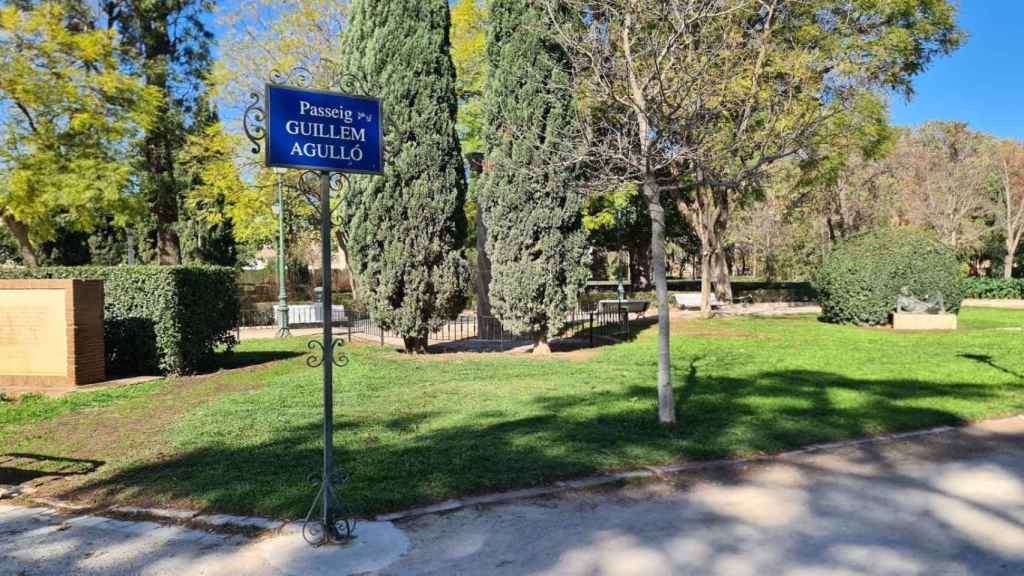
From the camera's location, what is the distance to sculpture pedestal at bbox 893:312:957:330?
17.2m

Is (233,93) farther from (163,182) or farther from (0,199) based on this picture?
(0,199)

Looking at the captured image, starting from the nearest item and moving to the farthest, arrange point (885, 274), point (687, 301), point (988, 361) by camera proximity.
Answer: point (988, 361) → point (885, 274) → point (687, 301)

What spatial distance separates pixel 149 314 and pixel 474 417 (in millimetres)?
7392

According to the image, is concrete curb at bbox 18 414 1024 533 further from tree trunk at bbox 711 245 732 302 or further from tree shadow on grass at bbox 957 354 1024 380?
tree trunk at bbox 711 245 732 302

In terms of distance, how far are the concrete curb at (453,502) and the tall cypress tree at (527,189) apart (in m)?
8.25

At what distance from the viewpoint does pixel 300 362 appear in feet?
46.0

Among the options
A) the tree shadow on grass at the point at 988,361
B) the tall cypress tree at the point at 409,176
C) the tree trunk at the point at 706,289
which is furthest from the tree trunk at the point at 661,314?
the tree trunk at the point at 706,289

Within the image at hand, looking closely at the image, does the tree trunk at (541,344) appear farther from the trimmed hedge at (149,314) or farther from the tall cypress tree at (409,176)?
the trimmed hedge at (149,314)

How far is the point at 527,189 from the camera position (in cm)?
1409

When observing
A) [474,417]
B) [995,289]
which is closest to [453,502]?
[474,417]

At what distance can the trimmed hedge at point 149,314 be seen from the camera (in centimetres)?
1214

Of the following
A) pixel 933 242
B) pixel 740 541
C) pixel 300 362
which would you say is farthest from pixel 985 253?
pixel 740 541

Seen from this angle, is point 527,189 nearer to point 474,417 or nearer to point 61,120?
point 474,417

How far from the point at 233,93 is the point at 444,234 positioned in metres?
16.0
